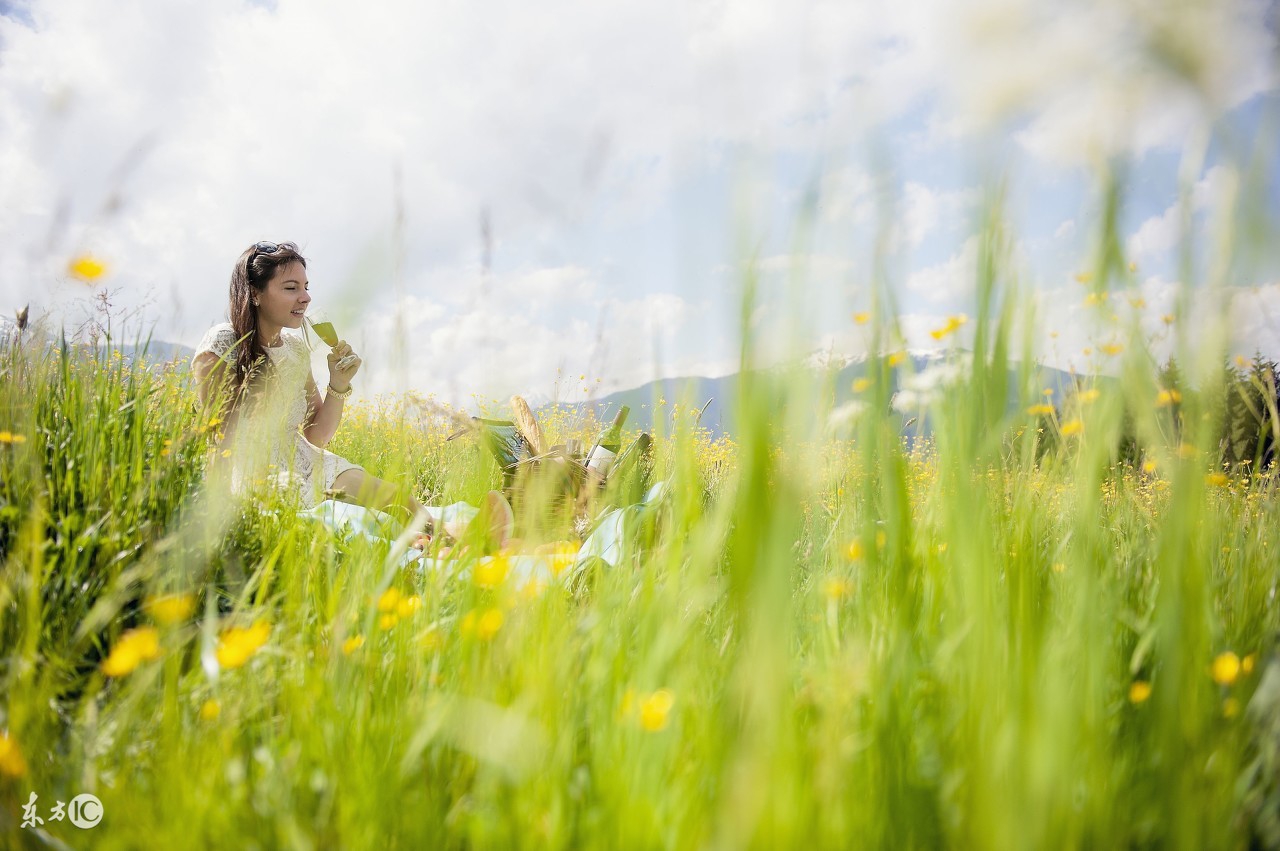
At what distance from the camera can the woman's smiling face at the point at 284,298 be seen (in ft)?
11.1

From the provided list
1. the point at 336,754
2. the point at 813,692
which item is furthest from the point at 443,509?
the point at 813,692

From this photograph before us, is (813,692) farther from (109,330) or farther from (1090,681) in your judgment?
(109,330)

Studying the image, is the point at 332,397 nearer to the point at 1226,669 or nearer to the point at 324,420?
the point at 324,420

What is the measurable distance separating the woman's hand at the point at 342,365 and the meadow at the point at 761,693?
7.52 feet

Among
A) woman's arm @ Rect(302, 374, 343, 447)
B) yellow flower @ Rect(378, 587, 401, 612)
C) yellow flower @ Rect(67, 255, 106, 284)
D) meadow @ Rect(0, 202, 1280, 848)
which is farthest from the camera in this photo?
woman's arm @ Rect(302, 374, 343, 447)

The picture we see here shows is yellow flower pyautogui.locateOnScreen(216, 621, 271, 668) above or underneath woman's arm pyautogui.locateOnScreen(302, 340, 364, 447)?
underneath

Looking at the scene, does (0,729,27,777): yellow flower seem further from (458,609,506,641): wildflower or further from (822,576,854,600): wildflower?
(822,576,854,600): wildflower

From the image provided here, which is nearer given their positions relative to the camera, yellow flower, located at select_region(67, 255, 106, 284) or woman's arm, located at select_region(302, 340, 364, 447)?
yellow flower, located at select_region(67, 255, 106, 284)

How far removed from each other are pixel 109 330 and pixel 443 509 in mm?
1109

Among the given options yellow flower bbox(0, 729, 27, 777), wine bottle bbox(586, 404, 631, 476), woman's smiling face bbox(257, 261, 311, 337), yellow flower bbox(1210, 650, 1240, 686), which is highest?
woman's smiling face bbox(257, 261, 311, 337)

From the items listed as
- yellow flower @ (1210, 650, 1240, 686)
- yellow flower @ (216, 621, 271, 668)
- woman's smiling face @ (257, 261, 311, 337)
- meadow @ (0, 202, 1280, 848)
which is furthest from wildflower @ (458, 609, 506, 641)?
woman's smiling face @ (257, 261, 311, 337)

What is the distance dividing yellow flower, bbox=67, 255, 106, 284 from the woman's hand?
1763mm

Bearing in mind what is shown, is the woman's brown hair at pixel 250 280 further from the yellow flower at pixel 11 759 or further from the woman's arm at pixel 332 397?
the yellow flower at pixel 11 759

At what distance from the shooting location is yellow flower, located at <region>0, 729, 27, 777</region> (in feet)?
2.39
